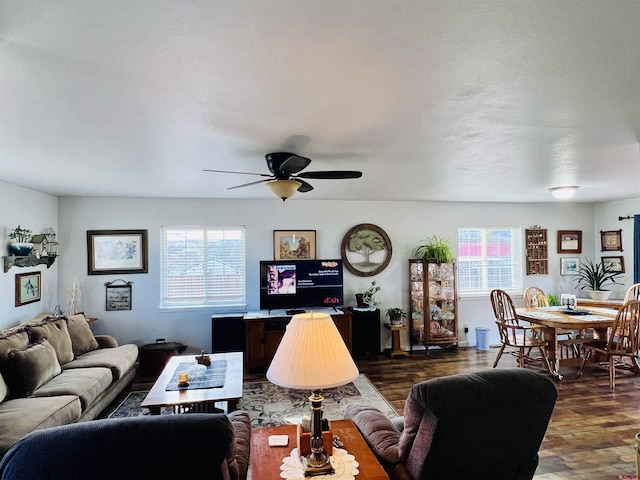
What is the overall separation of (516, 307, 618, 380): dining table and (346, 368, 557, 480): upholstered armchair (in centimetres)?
316

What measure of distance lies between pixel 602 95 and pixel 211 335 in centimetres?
519

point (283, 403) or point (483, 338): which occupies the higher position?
point (483, 338)

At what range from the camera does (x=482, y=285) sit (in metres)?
6.50

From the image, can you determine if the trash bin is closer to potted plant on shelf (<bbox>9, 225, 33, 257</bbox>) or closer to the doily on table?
the doily on table

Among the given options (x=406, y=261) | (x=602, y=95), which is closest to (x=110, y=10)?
(x=602, y=95)

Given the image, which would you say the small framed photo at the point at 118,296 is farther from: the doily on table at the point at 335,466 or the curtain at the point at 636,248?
the curtain at the point at 636,248

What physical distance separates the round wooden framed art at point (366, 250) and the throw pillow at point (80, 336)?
11.7ft

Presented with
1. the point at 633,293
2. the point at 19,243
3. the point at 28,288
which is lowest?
the point at 633,293

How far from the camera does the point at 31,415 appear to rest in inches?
105

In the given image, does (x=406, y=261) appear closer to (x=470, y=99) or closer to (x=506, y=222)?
(x=506, y=222)

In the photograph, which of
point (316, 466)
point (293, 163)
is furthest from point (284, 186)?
point (316, 466)

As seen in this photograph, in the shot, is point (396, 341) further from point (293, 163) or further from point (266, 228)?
point (293, 163)

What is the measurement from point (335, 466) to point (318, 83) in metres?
1.83

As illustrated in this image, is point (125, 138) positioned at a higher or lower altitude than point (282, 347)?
higher
